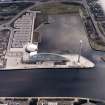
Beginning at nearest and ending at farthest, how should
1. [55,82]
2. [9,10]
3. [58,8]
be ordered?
[55,82]
[9,10]
[58,8]

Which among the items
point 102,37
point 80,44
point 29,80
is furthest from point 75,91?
point 102,37

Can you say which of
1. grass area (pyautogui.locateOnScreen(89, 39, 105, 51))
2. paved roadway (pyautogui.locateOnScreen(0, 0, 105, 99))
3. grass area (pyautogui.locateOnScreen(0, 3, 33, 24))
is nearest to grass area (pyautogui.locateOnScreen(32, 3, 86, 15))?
grass area (pyautogui.locateOnScreen(0, 3, 33, 24))

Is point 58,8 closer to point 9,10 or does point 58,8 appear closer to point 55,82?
point 9,10

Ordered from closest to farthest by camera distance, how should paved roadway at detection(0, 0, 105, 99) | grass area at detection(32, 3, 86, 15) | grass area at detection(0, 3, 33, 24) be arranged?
paved roadway at detection(0, 0, 105, 99), grass area at detection(0, 3, 33, 24), grass area at detection(32, 3, 86, 15)

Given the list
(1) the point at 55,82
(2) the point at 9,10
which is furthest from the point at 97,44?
(2) the point at 9,10

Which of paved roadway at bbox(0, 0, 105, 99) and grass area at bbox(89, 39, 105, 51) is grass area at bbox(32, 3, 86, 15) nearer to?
grass area at bbox(89, 39, 105, 51)

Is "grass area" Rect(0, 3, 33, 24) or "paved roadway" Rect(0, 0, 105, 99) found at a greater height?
"grass area" Rect(0, 3, 33, 24)

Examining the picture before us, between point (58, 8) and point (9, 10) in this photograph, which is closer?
point (9, 10)

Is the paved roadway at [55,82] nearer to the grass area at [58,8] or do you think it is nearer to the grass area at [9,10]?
the grass area at [9,10]

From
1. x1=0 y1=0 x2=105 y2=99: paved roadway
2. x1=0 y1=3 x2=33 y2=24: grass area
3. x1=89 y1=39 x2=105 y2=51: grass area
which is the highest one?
x1=0 y1=3 x2=33 y2=24: grass area
